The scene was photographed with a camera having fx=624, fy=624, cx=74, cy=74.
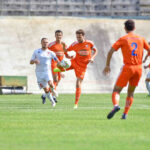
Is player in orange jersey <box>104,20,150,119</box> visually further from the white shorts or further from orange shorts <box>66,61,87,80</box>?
the white shorts

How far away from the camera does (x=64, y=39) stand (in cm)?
3947

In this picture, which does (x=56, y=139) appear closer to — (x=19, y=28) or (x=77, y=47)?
(x=77, y=47)

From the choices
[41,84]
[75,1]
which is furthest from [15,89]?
[75,1]

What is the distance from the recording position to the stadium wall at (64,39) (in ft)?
123

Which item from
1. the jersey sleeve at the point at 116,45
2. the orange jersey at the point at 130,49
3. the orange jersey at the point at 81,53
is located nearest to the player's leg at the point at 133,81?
the orange jersey at the point at 130,49

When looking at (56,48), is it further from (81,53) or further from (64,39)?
(64,39)

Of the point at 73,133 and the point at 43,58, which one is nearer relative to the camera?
the point at 73,133

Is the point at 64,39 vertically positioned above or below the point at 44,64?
below

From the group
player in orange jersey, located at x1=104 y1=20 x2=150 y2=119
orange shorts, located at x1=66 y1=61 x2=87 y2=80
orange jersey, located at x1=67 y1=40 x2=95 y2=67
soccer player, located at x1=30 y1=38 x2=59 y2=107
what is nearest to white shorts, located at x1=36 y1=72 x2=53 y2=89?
soccer player, located at x1=30 y1=38 x2=59 y2=107

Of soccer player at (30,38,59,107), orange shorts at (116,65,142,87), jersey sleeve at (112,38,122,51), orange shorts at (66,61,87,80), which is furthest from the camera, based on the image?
soccer player at (30,38,59,107)

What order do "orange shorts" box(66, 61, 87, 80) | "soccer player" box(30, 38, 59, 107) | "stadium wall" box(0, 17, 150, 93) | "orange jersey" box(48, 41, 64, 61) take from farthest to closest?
"stadium wall" box(0, 17, 150, 93)
"orange jersey" box(48, 41, 64, 61)
"soccer player" box(30, 38, 59, 107)
"orange shorts" box(66, 61, 87, 80)

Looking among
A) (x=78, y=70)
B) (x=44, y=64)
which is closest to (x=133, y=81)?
(x=78, y=70)

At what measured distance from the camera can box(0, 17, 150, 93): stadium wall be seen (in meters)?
37.6

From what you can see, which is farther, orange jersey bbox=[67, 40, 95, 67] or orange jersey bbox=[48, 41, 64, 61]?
orange jersey bbox=[48, 41, 64, 61]
